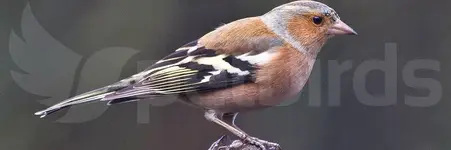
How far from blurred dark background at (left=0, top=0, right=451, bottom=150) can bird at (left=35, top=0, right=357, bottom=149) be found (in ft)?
3.54

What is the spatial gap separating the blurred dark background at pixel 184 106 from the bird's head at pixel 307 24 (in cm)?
104

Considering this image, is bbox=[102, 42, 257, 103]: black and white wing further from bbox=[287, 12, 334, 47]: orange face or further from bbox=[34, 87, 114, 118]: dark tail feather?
bbox=[287, 12, 334, 47]: orange face

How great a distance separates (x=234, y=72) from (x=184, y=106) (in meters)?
1.22

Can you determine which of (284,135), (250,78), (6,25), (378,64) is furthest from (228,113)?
(6,25)

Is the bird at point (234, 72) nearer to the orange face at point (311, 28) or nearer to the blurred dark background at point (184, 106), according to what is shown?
the orange face at point (311, 28)

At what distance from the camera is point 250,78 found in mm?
3100

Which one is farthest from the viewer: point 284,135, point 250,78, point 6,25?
point 6,25

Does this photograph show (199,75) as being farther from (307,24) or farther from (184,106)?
(184,106)

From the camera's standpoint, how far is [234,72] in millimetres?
3121

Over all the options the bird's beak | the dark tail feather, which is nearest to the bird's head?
the bird's beak

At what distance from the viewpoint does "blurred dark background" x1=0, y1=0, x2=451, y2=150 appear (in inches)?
170

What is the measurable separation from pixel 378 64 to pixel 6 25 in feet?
5.71

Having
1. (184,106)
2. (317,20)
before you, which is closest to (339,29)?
(317,20)

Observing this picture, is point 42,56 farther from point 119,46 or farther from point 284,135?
point 284,135
